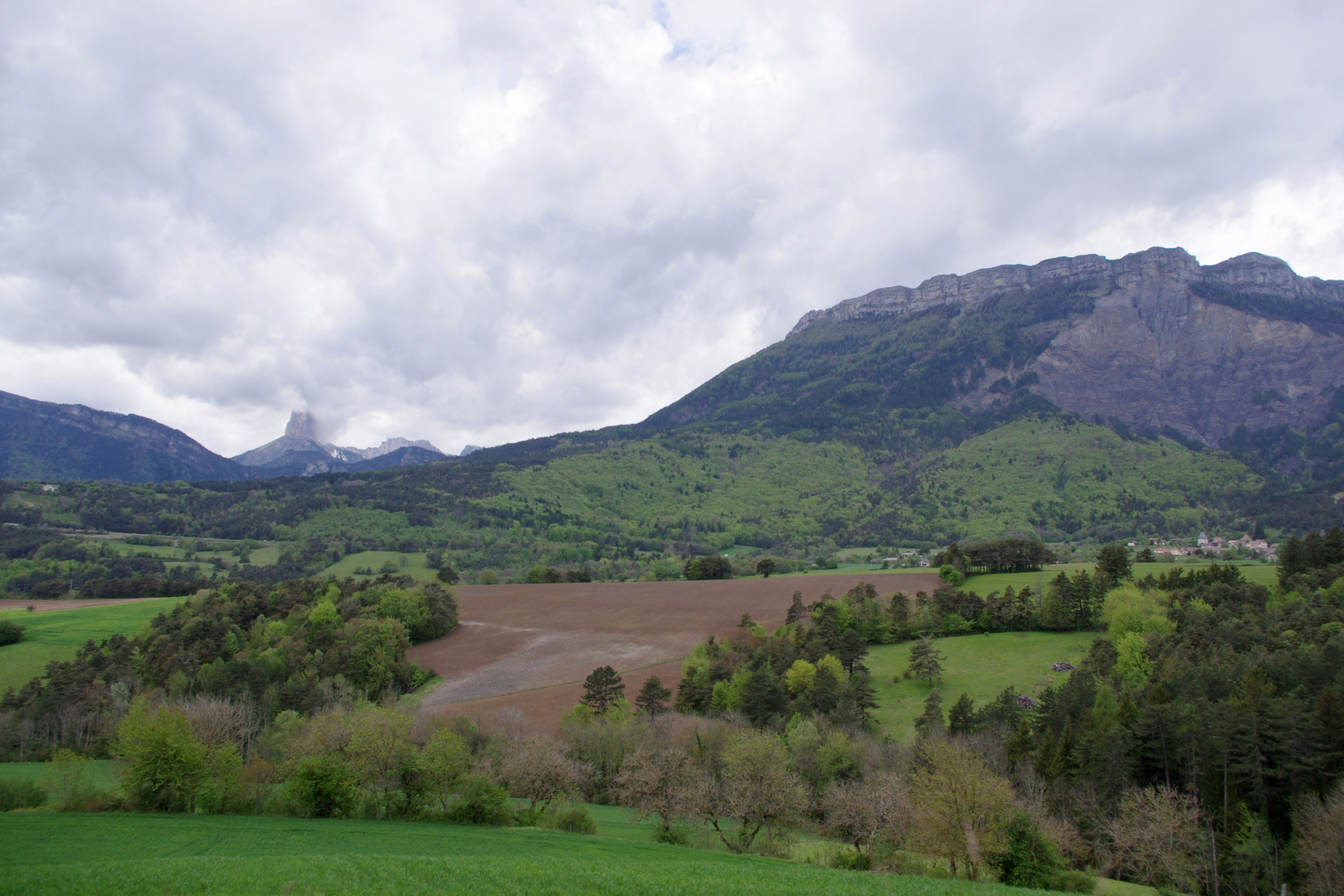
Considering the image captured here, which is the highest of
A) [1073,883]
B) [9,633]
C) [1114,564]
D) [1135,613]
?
[1114,564]

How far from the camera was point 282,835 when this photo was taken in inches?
1259

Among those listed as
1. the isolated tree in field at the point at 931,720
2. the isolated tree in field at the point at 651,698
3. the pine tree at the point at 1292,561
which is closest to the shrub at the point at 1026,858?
the isolated tree in field at the point at 931,720

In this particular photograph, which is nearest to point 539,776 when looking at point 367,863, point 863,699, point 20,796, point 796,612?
point 367,863

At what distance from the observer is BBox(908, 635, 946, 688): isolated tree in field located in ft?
219

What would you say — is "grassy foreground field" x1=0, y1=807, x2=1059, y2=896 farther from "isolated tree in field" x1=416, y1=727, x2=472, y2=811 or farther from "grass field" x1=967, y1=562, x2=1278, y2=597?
"grass field" x1=967, y1=562, x2=1278, y2=597

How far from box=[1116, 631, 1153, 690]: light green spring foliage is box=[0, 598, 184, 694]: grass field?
4883 inches

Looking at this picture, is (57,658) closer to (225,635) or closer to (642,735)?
(225,635)

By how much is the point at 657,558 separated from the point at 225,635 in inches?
3999

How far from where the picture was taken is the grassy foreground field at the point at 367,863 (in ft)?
68.0

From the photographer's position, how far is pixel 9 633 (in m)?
84.4

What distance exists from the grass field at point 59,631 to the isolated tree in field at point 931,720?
102 metres

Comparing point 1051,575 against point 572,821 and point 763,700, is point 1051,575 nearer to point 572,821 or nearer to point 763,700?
point 763,700

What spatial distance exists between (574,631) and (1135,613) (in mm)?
71421

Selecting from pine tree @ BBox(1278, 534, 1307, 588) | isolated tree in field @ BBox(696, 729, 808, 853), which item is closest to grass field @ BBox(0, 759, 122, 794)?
isolated tree in field @ BBox(696, 729, 808, 853)
